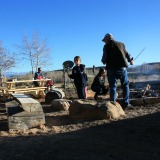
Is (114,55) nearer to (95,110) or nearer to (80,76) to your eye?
(95,110)

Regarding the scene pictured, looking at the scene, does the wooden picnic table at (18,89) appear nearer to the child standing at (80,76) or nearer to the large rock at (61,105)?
the child standing at (80,76)

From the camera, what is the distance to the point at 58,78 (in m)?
31.0

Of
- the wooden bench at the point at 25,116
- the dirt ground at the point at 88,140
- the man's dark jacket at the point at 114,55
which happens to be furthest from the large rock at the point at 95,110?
the man's dark jacket at the point at 114,55

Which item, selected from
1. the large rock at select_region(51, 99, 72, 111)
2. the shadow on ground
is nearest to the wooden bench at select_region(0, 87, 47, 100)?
the large rock at select_region(51, 99, 72, 111)

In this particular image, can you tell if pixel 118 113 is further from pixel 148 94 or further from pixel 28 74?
pixel 28 74

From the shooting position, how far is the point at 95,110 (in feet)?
27.2

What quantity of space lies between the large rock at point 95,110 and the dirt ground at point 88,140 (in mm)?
188

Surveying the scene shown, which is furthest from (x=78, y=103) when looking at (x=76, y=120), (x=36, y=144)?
(x=36, y=144)

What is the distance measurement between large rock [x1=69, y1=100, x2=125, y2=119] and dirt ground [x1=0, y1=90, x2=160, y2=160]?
188mm

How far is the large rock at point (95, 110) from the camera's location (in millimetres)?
8211

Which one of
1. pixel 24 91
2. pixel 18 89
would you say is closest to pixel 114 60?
pixel 18 89

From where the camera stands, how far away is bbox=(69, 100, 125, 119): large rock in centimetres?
821

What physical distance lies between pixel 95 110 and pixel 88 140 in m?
2.19

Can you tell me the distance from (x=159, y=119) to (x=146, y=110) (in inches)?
58.6
